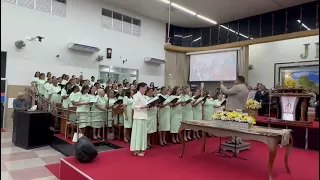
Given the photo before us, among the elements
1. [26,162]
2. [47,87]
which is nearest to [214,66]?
[47,87]

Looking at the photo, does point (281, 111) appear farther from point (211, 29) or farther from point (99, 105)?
point (211, 29)

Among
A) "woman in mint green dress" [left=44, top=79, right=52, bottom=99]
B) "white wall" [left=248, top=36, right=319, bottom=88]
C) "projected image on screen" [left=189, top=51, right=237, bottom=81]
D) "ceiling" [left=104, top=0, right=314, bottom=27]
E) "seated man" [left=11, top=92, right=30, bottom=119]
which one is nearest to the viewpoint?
"seated man" [left=11, top=92, right=30, bottom=119]

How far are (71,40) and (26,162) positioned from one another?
6078 mm

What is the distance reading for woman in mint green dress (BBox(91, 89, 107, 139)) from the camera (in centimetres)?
554

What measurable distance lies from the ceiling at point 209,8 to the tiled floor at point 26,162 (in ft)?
24.1

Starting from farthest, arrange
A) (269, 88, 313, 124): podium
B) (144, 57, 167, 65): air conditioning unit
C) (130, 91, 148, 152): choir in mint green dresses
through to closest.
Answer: (144, 57, 167, 65): air conditioning unit, (269, 88, 313, 124): podium, (130, 91, 148, 152): choir in mint green dresses

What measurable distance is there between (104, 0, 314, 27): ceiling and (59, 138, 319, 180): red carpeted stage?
23.9ft

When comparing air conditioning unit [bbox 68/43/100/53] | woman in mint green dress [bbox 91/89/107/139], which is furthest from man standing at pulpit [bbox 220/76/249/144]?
air conditioning unit [bbox 68/43/100/53]

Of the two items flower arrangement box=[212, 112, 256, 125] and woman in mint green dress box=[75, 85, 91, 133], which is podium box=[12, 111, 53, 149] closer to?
woman in mint green dress box=[75, 85, 91, 133]

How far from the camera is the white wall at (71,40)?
7883mm

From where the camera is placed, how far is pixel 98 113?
18.4ft

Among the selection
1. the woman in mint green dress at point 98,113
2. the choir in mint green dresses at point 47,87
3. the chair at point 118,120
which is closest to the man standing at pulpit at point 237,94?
the chair at point 118,120

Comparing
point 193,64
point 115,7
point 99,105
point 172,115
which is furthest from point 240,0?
point 99,105

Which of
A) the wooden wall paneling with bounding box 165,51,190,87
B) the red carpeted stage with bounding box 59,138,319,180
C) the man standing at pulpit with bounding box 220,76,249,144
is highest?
the wooden wall paneling with bounding box 165,51,190,87
